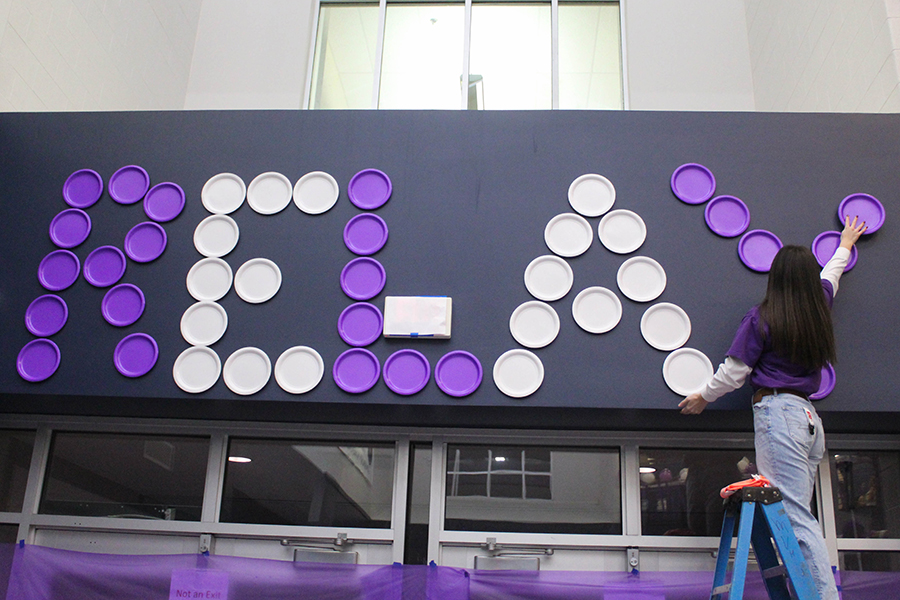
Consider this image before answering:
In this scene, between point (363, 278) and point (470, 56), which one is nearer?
point (363, 278)

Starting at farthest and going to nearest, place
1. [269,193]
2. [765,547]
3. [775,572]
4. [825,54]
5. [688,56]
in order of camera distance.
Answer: [688,56] → [825,54] → [269,193] → [765,547] → [775,572]

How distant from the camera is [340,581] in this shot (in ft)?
9.79

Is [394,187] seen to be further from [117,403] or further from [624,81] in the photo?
[624,81]

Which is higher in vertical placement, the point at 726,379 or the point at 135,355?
the point at 135,355

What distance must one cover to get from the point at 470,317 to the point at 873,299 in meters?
1.59

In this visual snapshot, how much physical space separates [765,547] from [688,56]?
3085 millimetres

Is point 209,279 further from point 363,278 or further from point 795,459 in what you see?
point 795,459

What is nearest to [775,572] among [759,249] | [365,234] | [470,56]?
[759,249]

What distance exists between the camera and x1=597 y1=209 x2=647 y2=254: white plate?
3.22m

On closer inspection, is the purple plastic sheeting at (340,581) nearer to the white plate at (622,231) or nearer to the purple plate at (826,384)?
the purple plate at (826,384)

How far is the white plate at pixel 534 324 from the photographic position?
3.13 meters

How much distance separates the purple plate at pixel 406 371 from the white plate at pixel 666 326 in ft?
2.91

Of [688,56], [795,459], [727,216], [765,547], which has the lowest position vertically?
[765,547]

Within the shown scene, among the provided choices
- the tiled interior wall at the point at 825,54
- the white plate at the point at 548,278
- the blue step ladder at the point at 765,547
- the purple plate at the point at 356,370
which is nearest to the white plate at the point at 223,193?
the purple plate at the point at 356,370
